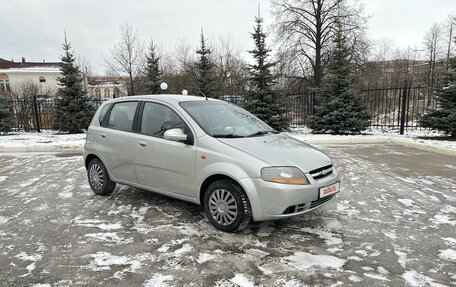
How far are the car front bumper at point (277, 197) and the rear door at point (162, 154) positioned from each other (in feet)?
2.77

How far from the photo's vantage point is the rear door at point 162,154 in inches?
151

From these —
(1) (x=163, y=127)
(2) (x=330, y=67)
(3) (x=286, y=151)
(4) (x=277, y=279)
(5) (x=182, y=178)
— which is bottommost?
(4) (x=277, y=279)

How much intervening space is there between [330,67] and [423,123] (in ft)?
12.8

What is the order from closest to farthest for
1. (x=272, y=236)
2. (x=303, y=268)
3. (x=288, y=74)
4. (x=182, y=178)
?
(x=303, y=268) → (x=272, y=236) → (x=182, y=178) → (x=288, y=74)

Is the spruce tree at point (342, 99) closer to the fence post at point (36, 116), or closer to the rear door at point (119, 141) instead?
the rear door at point (119, 141)

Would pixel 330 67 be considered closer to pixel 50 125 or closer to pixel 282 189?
pixel 282 189

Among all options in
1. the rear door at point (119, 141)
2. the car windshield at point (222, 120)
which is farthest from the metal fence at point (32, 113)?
the car windshield at point (222, 120)

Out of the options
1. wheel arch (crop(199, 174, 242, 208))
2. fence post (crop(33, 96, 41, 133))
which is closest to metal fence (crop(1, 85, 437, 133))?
fence post (crop(33, 96, 41, 133))

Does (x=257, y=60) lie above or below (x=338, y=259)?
above

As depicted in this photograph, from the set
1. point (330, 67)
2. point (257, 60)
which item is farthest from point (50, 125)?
point (330, 67)

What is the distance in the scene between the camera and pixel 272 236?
3551 millimetres

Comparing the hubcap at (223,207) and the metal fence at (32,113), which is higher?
the metal fence at (32,113)

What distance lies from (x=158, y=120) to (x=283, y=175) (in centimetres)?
193

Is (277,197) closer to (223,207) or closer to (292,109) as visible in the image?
→ (223,207)
